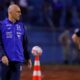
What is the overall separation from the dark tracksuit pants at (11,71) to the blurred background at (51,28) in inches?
521

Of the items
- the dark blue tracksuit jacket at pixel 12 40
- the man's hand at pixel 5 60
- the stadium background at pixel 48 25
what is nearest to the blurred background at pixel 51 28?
the stadium background at pixel 48 25

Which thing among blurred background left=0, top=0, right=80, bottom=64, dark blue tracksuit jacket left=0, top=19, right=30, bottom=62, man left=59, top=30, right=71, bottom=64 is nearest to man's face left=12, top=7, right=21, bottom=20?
dark blue tracksuit jacket left=0, top=19, right=30, bottom=62

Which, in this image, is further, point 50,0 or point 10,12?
point 50,0

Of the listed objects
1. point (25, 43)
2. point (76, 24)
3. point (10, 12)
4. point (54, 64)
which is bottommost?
point (54, 64)

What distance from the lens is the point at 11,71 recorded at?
9.10 meters

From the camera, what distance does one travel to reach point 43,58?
2269 cm

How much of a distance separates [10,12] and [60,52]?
47.0 ft

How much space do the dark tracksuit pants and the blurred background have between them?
13.2 metres

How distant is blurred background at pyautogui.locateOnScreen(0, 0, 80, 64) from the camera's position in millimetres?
22703

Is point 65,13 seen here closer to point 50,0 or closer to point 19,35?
point 50,0

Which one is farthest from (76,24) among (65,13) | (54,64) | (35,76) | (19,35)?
(19,35)

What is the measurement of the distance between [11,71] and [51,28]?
13.8m

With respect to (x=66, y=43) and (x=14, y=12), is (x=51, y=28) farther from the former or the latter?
(x=14, y=12)

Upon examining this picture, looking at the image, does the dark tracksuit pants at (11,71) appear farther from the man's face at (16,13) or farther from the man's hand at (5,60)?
the man's face at (16,13)
